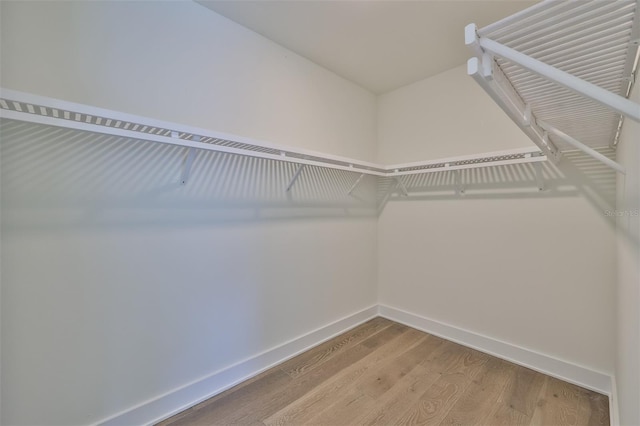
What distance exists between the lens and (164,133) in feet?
4.18

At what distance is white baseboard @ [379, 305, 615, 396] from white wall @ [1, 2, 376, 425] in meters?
1.10

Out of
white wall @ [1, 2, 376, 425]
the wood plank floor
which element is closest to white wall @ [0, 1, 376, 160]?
white wall @ [1, 2, 376, 425]

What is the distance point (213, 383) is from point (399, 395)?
114 centimetres

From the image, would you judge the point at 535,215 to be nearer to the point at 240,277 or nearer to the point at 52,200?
the point at 240,277

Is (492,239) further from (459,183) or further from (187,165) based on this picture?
(187,165)

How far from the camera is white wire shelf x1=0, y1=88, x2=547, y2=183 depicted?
36.6 inches

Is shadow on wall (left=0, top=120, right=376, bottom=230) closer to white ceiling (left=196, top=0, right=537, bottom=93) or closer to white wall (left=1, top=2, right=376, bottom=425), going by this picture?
white wall (left=1, top=2, right=376, bottom=425)

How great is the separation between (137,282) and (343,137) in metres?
1.90

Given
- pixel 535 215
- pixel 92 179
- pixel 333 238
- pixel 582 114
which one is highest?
pixel 582 114

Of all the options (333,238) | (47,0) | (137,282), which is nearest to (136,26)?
(47,0)

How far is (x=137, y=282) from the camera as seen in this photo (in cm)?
139

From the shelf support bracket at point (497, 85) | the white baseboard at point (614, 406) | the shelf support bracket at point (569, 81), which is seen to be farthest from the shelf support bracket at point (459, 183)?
the shelf support bracket at point (569, 81)

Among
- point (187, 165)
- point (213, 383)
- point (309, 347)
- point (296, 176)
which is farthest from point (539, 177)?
point (213, 383)

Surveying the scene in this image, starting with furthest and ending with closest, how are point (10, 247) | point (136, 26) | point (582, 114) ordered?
1. point (136, 26)
2. point (582, 114)
3. point (10, 247)
